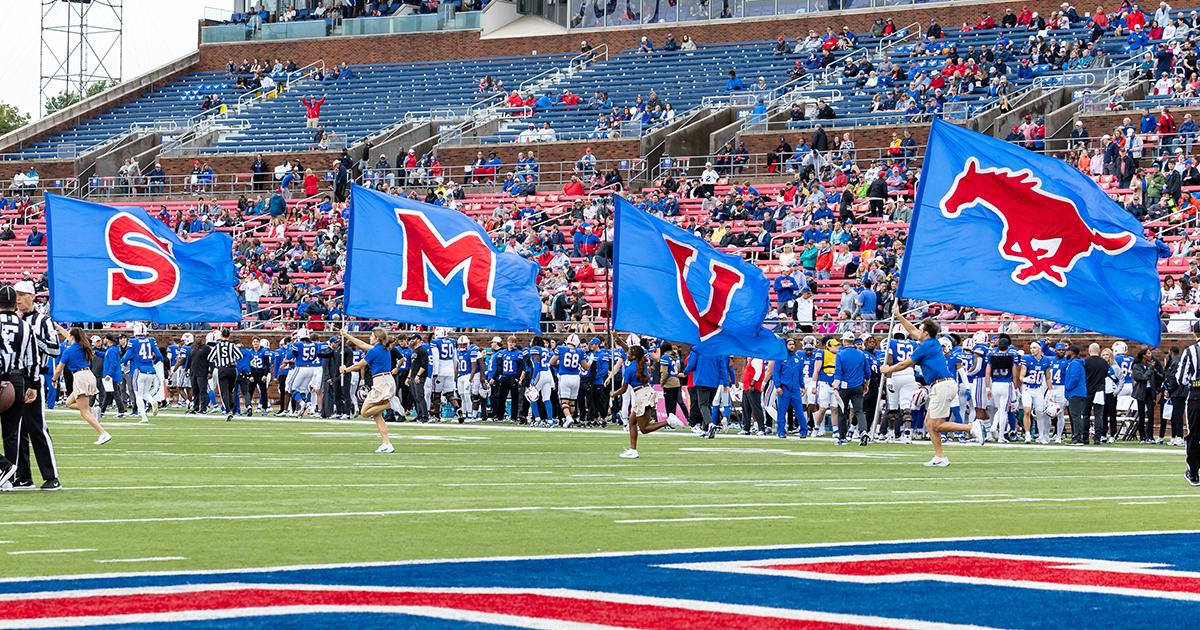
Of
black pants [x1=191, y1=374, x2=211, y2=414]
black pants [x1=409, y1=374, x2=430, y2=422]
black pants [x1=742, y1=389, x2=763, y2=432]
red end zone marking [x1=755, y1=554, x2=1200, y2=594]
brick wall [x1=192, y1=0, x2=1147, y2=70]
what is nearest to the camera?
red end zone marking [x1=755, y1=554, x2=1200, y2=594]

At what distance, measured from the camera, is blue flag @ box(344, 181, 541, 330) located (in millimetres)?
19562

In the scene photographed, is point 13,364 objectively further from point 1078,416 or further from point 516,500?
point 1078,416

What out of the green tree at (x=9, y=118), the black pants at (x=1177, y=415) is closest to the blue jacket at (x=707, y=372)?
the black pants at (x=1177, y=415)

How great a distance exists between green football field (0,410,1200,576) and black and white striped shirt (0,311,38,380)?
2.80 feet

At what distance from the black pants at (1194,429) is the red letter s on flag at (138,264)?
13023 mm

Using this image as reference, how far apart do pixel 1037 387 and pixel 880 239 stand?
9133 mm

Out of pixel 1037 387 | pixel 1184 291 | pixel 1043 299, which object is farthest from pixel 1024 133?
pixel 1043 299

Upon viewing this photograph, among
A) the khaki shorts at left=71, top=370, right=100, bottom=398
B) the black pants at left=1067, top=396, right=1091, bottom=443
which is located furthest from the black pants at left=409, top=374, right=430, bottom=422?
the black pants at left=1067, top=396, right=1091, bottom=443

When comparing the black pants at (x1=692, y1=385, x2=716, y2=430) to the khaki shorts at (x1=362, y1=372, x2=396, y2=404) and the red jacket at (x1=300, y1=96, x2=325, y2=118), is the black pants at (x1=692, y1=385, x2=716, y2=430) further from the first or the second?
the red jacket at (x1=300, y1=96, x2=325, y2=118)

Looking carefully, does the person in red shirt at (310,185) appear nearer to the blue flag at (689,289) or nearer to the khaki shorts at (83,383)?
the khaki shorts at (83,383)

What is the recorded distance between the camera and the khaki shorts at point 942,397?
17094mm

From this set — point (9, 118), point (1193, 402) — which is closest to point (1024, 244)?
point (1193, 402)

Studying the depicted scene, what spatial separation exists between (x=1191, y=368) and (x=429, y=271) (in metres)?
9.50

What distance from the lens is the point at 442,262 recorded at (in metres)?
20.2
